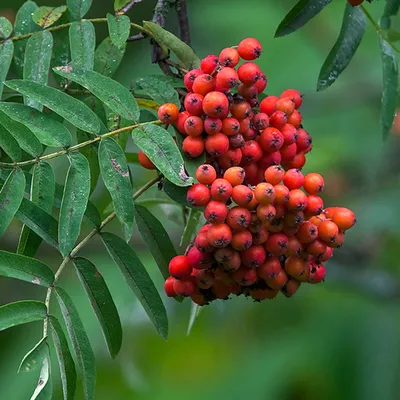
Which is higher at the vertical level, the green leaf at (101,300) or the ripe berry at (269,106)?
the ripe berry at (269,106)

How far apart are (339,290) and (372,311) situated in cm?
24

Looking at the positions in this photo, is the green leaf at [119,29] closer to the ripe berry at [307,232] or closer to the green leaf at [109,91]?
the green leaf at [109,91]

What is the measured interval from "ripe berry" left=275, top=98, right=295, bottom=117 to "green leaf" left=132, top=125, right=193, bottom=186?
0.31 metres

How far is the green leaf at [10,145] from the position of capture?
208 cm

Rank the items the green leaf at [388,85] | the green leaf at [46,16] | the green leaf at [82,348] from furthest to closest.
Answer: the green leaf at [388,85] < the green leaf at [46,16] < the green leaf at [82,348]

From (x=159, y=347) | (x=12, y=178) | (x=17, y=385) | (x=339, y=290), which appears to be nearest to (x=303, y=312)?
(x=339, y=290)

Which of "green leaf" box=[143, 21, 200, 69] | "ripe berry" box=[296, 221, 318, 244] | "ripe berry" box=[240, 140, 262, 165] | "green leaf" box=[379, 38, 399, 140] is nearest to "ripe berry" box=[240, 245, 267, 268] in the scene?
"ripe berry" box=[296, 221, 318, 244]

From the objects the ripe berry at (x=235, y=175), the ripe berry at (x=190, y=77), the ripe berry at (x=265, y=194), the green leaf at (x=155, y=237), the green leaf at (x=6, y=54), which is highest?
the green leaf at (x=6, y=54)

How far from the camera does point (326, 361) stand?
16.2ft

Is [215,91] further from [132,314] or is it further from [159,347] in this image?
[159,347]

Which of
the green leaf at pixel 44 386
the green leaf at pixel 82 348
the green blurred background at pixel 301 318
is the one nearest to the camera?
the green leaf at pixel 44 386

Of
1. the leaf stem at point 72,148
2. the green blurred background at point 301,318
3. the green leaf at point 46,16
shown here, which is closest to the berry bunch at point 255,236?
the leaf stem at point 72,148

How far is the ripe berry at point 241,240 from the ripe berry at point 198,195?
11 centimetres

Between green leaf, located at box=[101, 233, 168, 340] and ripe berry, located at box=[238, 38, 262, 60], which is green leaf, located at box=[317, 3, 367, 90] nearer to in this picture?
ripe berry, located at box=[238, 38, 262, 60]
